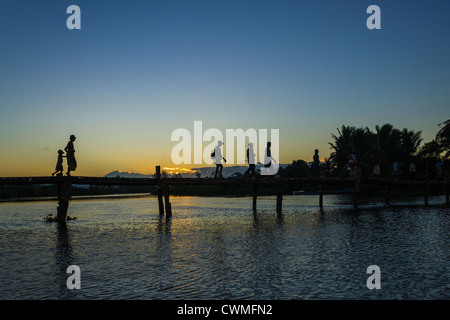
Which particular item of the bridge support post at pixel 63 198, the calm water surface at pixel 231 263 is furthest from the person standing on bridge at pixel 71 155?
the calm water surface at pixel 231 263

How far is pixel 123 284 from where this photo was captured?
9.99 meters

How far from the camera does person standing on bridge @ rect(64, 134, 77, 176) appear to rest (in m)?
21.2

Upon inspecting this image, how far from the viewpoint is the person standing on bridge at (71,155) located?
21220 mm

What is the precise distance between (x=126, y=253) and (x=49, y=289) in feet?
15.2

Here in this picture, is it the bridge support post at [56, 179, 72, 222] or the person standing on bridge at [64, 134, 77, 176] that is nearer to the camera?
the person standing on bridge at [64, 134, 77, 176]

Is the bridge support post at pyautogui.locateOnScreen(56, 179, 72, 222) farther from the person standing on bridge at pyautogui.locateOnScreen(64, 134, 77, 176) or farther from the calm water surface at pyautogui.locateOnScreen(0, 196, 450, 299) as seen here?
the calm water surface at pyautogui.locateOnScreen(0, 196, 450, 299)

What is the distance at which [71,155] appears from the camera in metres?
21.8

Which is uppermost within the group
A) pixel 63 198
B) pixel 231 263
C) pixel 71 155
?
pixel 71 155

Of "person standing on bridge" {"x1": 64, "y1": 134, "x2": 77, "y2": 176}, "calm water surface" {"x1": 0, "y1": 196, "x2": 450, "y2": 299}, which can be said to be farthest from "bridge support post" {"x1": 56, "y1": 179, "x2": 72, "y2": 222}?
"calm water surface" {"x1": 0, "y1": 196, "x2": 450, "y2": 299}

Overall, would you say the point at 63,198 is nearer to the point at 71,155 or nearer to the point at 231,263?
the point at 71,155

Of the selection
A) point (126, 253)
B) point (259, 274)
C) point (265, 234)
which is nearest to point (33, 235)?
point (126, 253)

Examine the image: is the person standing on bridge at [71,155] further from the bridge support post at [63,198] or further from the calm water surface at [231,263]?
the calm water surface at [231,263]

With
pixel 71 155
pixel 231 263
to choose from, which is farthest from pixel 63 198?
pixel 231 263
